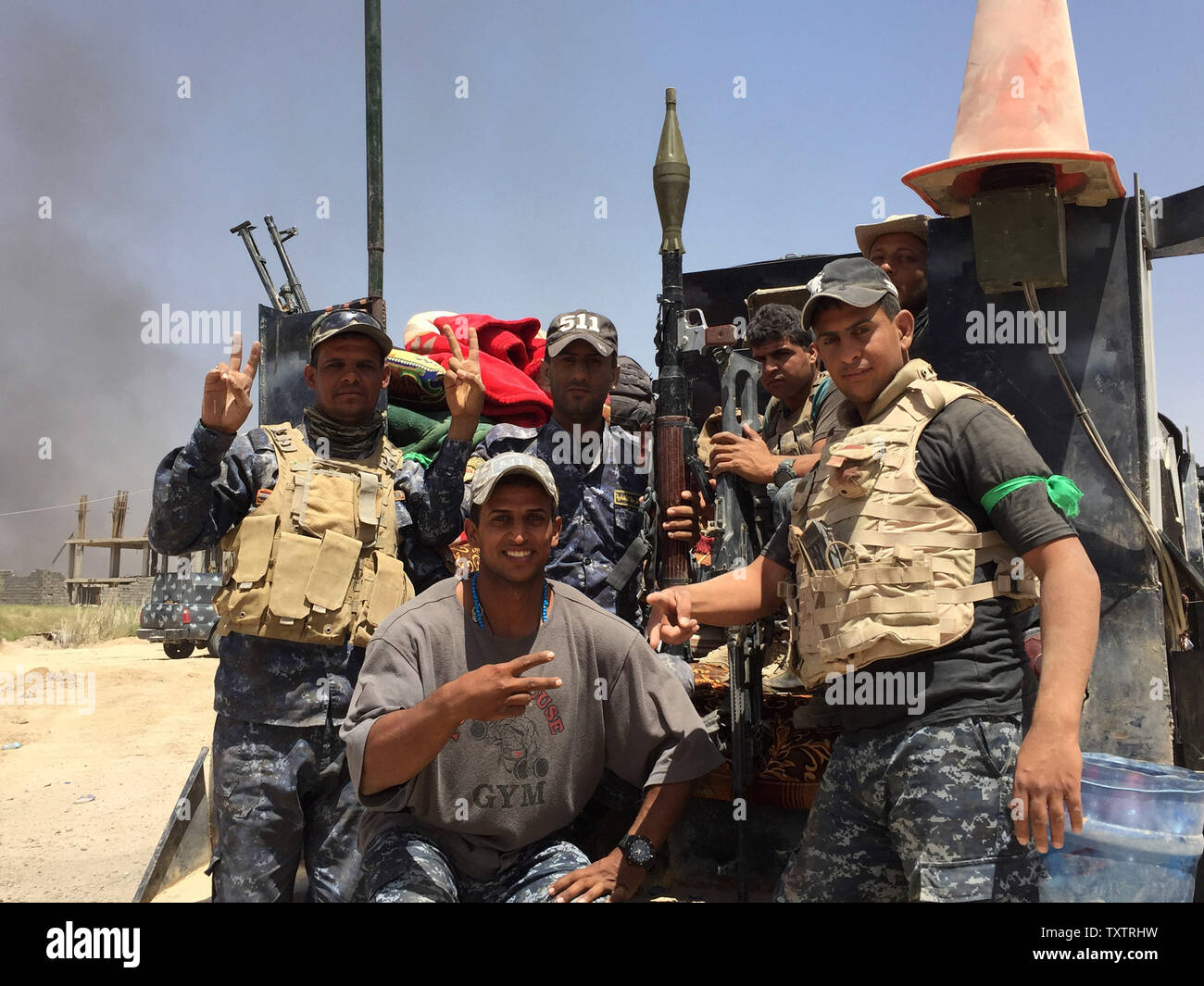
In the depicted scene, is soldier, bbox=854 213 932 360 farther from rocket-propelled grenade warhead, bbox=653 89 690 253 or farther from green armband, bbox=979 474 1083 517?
green armband, bbox=979 474 1083 517

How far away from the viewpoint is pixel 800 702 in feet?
13.5

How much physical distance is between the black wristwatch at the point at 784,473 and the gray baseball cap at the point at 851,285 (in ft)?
3.19

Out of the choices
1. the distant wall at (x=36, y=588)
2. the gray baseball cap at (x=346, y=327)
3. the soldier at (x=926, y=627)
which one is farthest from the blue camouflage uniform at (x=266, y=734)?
the distant wall at (x=36, y=588)

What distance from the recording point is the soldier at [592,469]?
415cm

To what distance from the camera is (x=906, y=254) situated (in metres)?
4.12

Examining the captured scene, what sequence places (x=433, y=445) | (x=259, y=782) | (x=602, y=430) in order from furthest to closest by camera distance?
(x=433, y=445), (x=602, y=430), (x=259, y=782)

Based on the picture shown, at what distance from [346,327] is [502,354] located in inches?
85.7

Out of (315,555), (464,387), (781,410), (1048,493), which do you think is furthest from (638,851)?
(781,410)

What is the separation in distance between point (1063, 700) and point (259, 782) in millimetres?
2671

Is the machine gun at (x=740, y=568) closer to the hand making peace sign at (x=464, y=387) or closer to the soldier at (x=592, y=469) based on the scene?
the soldier at (x=592, y=469)

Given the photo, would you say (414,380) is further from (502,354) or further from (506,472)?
(506,472)

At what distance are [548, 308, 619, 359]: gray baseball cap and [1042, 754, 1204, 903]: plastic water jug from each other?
8.22 feet
